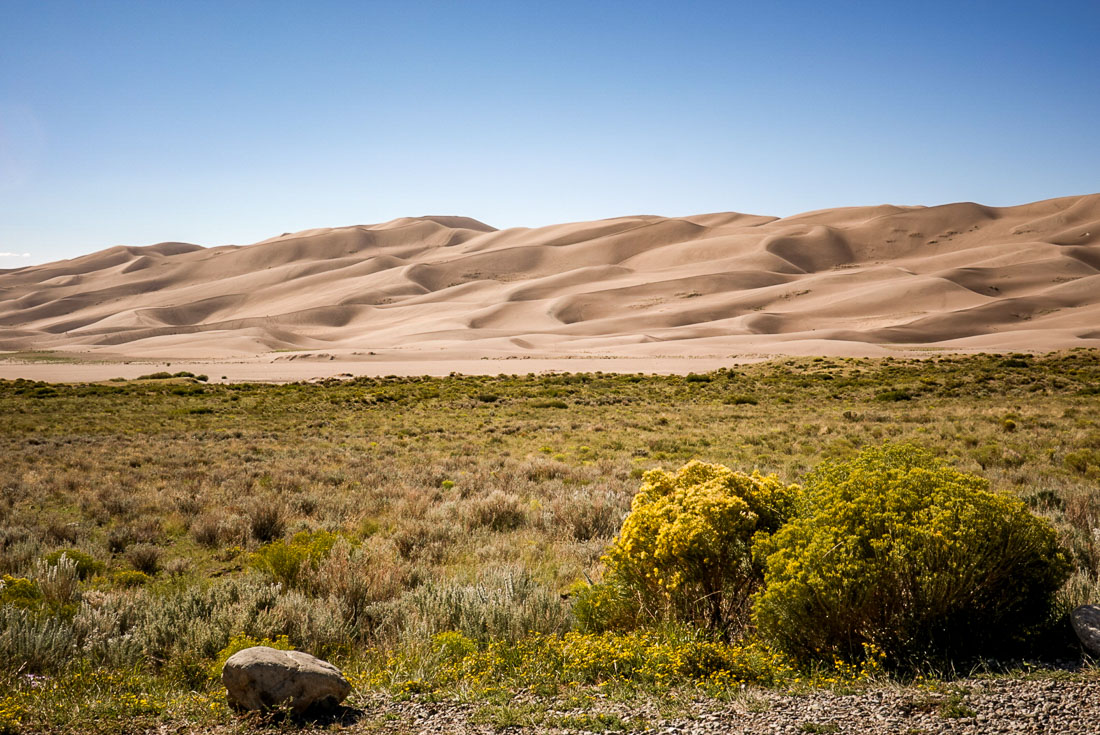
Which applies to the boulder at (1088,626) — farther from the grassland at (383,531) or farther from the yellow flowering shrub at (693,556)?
the yellow flowering shrub at (693,556)

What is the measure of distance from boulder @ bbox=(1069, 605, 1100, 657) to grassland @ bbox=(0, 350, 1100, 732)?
103 centimetres

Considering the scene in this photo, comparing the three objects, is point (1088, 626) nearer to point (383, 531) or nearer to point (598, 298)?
point (383, 531)

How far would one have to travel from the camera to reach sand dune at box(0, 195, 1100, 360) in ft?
259

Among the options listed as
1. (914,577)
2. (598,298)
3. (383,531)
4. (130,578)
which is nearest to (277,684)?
(914,577)

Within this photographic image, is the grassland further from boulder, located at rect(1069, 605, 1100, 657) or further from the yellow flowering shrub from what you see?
boulder, located at rect(1069, 605, 1100, 657)

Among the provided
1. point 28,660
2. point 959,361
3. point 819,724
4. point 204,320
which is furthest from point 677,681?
point 204,320

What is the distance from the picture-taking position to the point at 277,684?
3625mm

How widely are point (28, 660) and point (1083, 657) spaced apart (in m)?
6.40

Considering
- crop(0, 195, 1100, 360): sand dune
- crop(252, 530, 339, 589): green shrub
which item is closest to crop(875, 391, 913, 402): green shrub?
crop(252, 530, 339, 589): green shrub

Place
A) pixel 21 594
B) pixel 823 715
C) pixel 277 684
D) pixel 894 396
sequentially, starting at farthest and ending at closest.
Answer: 1. pixel 894 396
2. pixel 21 594
3. pixel 277 684
4. pixel 823 715

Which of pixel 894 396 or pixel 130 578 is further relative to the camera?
pixel 894 396

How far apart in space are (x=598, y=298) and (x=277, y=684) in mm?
114210

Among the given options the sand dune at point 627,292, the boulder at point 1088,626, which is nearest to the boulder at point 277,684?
the boulder at point 1088,626

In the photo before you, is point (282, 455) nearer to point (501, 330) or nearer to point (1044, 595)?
point (1044, 595)
